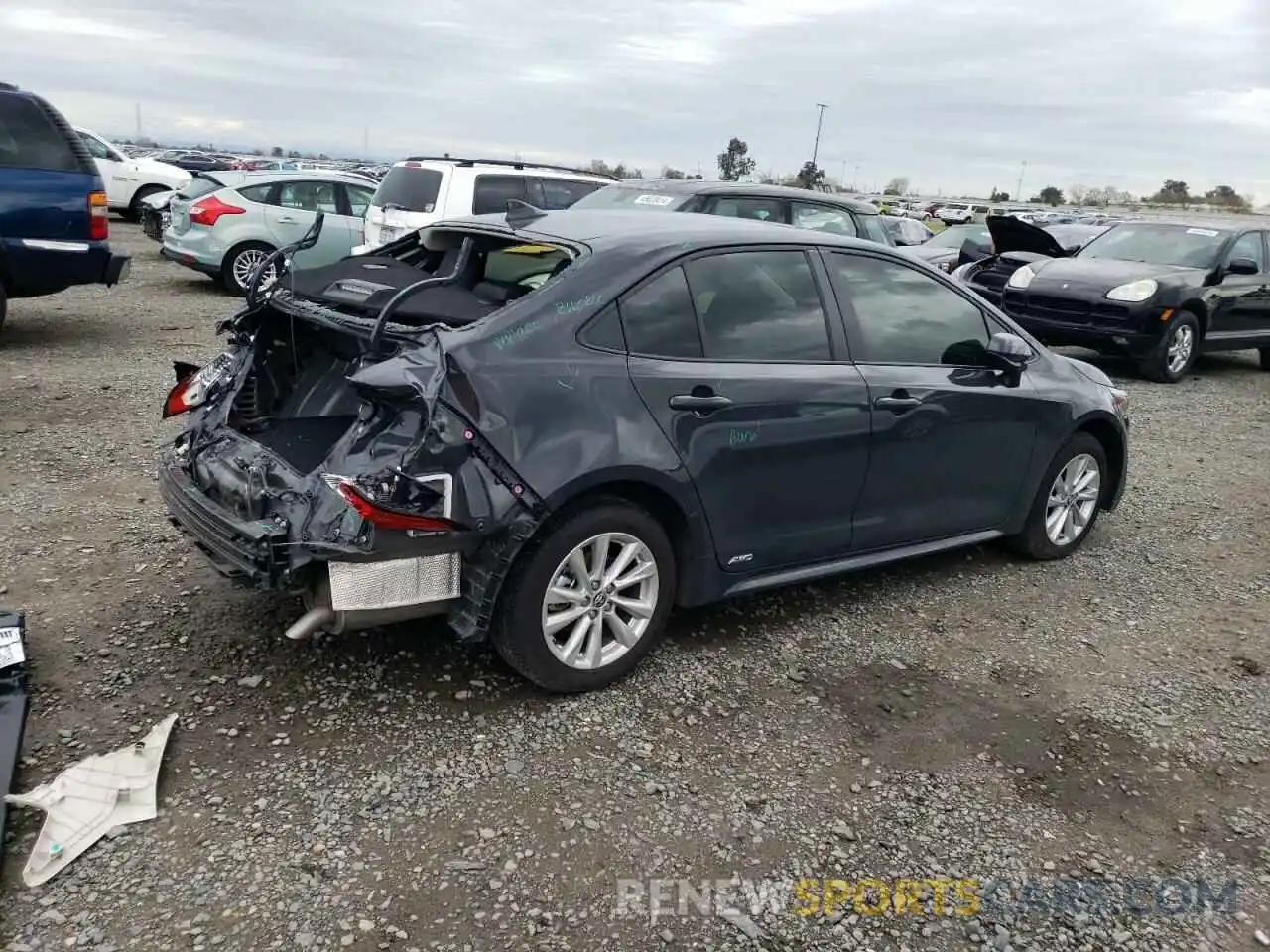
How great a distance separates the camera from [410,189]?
34.6 ft

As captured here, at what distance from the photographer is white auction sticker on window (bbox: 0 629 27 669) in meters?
3.34

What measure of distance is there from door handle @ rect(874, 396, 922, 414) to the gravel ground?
3.03ft

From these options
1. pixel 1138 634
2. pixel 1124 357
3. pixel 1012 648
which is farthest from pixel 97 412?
pixel 1124 357

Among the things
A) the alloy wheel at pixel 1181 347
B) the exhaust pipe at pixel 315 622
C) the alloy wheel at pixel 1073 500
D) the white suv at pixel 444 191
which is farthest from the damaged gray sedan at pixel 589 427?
the alloy wheel at pixel 1181 347

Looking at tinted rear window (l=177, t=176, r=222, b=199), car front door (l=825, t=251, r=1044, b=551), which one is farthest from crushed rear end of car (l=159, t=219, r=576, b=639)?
tinted rear window (l=177, t=176, r=222, b=199)

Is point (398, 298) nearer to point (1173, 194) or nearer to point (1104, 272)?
point (1104, 272)

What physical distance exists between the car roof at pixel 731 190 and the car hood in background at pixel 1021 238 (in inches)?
A: 124

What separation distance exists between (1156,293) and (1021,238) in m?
2.58

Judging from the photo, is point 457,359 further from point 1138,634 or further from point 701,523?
point 1138,634

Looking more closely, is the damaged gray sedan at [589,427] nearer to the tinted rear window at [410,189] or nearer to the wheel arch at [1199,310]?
the tinted rear window at [410,189]

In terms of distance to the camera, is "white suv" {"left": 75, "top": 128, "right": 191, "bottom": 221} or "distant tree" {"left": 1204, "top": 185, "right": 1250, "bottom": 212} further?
"distant tree" {"left": 1204, "top": 185, "right": 1250, "bottom": 212}

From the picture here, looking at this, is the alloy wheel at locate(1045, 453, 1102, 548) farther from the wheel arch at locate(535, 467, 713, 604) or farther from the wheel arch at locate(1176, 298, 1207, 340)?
the wheel arch at locate(1176, 298, 1207, 340)

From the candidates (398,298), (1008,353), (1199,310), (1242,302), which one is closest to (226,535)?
(398,298)

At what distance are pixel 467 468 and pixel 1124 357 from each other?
9.64 metres
